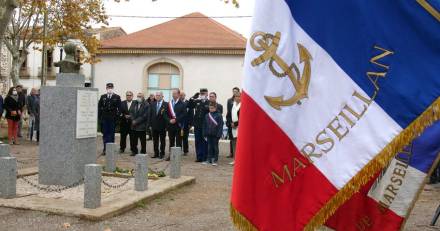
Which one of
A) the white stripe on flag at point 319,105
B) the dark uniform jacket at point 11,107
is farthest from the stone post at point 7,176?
the dark uniform jacket at point 11,107

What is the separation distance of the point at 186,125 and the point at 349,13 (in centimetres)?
1251

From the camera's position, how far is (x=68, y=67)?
367 inches

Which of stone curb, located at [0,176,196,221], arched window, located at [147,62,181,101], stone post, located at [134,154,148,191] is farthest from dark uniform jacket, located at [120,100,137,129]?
arched window, located at [147,62,181,101]

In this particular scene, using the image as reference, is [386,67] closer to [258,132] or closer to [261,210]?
[258,132]

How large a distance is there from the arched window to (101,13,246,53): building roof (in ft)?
4.54

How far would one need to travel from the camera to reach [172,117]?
47.6 feet

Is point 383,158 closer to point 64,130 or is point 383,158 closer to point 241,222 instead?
point 241,222

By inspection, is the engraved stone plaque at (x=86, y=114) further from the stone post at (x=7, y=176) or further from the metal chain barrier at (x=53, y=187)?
the stone post at (x=7, y=176)

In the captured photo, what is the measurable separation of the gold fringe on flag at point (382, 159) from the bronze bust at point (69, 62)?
755 centimetres

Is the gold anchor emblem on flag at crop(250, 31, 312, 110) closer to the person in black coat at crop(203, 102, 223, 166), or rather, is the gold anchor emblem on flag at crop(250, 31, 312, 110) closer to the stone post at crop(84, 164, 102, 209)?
the stone post at crop(84, 164, 102, 209)

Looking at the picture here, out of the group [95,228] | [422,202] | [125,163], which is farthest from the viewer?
[125,163]

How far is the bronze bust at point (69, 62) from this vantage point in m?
9.31

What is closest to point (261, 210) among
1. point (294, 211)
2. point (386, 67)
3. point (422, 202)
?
point (294, 211)

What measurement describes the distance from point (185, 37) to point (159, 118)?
69.0 ft
